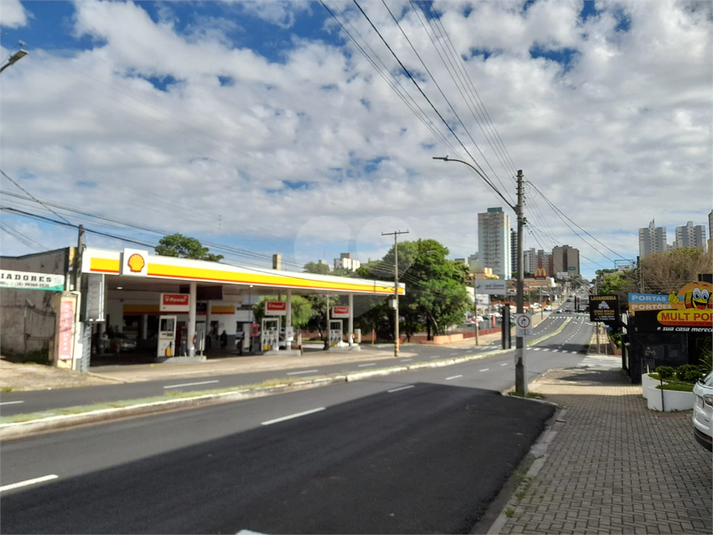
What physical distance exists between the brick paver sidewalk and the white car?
0.65 meters

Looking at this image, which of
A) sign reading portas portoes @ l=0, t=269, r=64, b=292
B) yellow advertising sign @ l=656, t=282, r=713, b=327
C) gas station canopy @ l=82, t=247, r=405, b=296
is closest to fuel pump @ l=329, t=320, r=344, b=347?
gas station canopy @ l=82, t=247, r=405, b=296

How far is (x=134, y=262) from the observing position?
23469 millimetres

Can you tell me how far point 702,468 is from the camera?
7.63 m

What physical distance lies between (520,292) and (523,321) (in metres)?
1.12

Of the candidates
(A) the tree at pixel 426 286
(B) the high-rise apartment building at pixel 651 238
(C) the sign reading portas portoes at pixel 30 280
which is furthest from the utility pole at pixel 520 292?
(B) the high-rise apartment building at pixel 651 238

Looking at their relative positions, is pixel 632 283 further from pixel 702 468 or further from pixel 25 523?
pixel 25 523

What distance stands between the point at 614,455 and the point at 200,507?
6939mm

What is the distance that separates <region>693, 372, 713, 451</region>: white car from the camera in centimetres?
645

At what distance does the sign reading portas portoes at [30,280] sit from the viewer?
A: 63.0ft

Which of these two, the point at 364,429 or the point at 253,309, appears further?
the point at 253,309

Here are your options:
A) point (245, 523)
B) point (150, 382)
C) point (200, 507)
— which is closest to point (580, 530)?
point (245, 523)

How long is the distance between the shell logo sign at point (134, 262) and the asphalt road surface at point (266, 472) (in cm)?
1322

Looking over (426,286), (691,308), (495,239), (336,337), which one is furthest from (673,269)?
(495,239)

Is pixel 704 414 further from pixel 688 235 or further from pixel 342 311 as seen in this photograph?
pixel 688 235
